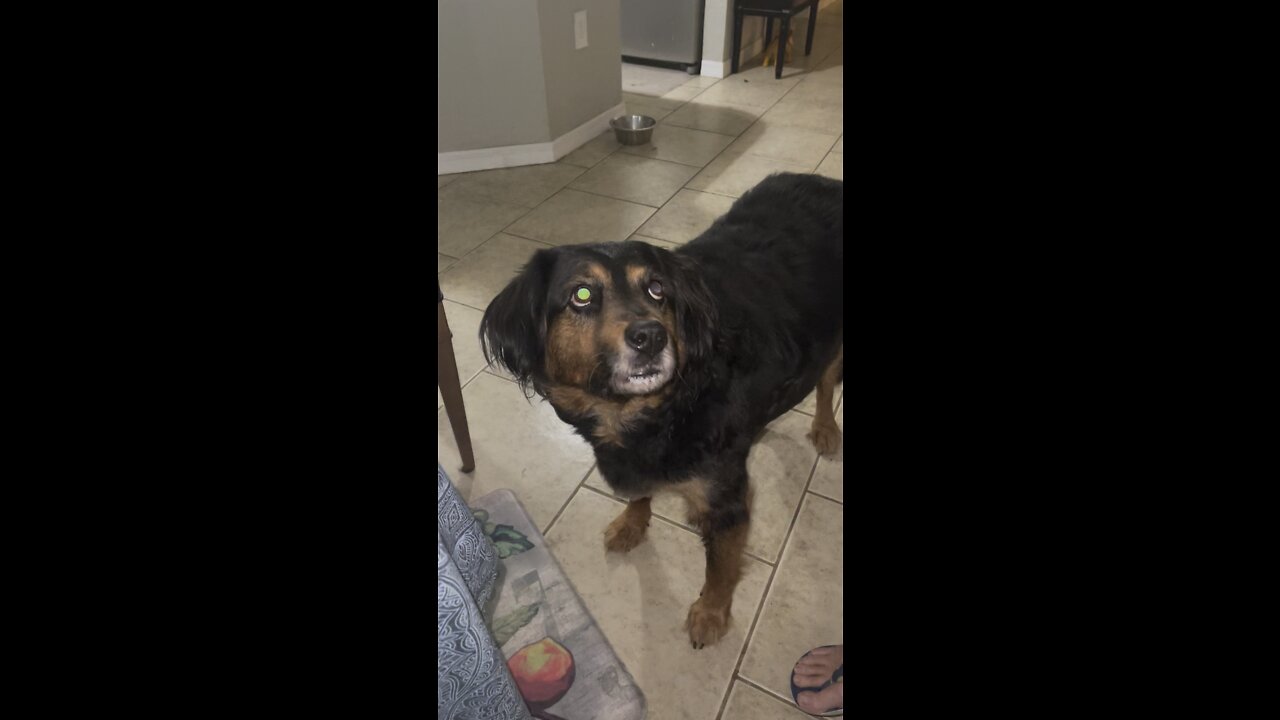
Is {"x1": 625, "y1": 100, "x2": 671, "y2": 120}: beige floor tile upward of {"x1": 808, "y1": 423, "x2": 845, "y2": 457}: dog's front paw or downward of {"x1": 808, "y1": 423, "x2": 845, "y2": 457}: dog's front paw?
upward

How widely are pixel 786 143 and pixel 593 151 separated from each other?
66.8 inches

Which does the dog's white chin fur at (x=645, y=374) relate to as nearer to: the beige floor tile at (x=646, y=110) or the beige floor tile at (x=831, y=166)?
the beige floor tile at (x=831, y=166)

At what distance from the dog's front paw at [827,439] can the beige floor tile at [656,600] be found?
645 millimetres

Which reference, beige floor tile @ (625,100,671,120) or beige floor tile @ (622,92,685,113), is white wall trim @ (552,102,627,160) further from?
beige floor tile @ (622,92,685,113)

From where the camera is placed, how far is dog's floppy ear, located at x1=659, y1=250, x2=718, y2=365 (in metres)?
1.80

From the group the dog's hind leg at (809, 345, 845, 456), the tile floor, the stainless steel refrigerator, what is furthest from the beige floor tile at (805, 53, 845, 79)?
the dog's hind leg at (809, 345, 845, 456)

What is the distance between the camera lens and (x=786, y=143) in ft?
18.1

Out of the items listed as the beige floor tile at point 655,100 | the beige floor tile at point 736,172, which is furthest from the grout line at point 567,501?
the beige floor tile at point 655,100

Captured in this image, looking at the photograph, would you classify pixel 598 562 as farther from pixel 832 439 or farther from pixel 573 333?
pixel 832 439

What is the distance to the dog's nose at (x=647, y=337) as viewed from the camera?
1630 mm

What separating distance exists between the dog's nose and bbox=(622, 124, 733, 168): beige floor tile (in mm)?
3738

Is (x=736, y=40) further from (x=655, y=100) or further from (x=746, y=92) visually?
(x=655, y=100)
